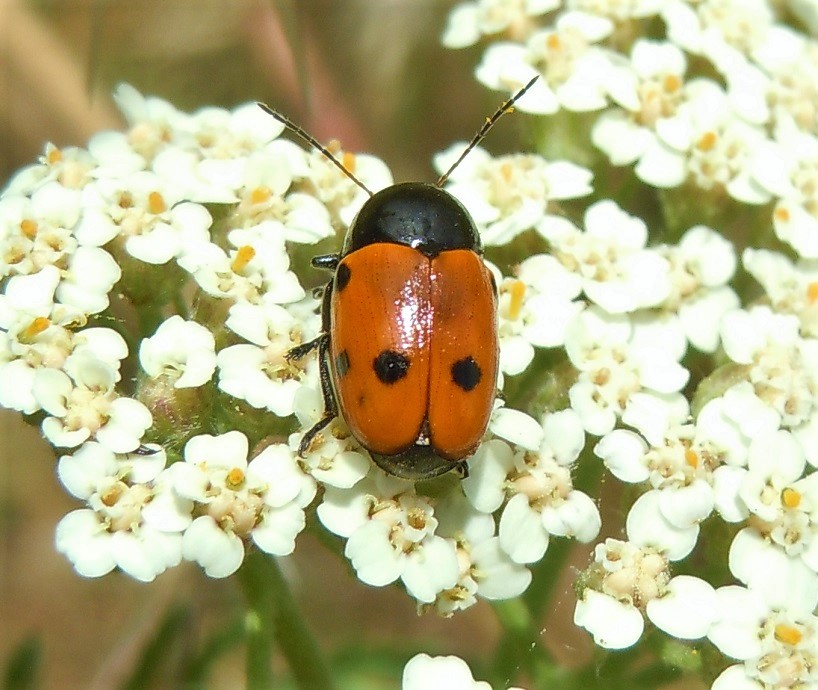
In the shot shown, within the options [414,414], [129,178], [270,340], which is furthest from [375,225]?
[129,178]

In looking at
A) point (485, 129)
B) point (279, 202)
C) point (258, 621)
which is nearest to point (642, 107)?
point (485, 129)

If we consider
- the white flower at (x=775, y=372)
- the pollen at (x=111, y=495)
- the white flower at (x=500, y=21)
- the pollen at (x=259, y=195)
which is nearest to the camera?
the pollen at (x=111, y=495)

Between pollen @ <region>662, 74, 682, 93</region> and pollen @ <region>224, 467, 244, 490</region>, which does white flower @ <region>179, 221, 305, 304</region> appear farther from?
pollen @ <region>662, 74, 682, 93</region>

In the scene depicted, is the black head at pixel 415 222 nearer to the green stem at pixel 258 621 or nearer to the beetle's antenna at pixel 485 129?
the beetle's antenna at pixel 485 129

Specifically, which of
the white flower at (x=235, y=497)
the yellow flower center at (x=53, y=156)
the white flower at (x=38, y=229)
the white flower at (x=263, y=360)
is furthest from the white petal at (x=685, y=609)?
the yellow flower center at (x=53, y=156)

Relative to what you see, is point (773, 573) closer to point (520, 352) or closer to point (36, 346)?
point (520, 352)

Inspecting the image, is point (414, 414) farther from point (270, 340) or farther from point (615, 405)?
point (615, 405)

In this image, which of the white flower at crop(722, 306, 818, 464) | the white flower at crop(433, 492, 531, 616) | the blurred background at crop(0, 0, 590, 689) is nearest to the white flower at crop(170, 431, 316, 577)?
the white flower at crop(433, 492, 531, 616)
